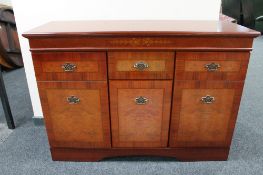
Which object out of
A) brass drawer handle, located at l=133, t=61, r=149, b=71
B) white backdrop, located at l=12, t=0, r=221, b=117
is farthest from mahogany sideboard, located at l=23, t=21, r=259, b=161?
white backdrop, located at l=12, t=0, r=221, b=117

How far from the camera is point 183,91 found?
1.22 m

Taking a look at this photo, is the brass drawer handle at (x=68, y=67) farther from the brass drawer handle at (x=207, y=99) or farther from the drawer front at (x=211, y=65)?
the brass drawer handle at (x=207, y=99)

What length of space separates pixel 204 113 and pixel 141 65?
0.44m

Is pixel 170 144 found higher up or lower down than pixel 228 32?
lower down

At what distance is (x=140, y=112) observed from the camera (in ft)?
4.16

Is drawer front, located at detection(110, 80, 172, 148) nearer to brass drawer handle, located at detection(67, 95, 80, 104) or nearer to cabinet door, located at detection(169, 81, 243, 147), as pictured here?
cabinet door, located at detection(169, 81, 243, 147)

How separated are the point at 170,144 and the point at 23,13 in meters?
1.23

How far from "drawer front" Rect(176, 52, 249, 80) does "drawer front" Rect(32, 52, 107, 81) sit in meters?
0.39

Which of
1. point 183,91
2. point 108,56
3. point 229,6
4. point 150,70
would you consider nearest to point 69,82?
point 108,56

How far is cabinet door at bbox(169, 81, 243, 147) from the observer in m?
1.21

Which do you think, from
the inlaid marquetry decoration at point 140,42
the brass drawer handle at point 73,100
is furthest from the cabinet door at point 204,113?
the brass drawer handle at point 73,100

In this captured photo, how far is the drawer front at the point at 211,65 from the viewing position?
1136mm

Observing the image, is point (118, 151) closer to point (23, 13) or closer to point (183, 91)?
point (183, 91)

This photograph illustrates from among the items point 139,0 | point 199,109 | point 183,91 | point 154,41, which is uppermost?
point 139,0
